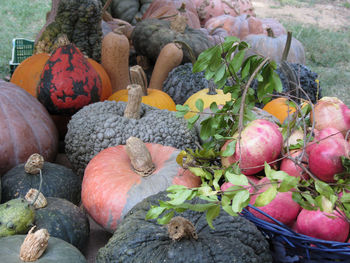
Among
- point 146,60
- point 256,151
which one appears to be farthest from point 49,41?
point 256,151

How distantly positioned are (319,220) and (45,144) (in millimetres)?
1714

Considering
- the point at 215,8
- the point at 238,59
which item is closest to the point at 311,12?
the point at 215,8

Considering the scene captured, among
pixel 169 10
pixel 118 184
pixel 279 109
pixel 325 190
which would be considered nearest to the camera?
pixel 325 190

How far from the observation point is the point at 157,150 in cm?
212

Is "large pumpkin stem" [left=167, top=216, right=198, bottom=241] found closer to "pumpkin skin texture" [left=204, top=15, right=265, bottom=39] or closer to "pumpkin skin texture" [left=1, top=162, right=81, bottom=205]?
"pumpkin skin texture" [left=1, top=162, right=81, bottom=205]

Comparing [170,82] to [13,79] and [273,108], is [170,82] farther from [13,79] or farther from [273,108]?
[13,79]

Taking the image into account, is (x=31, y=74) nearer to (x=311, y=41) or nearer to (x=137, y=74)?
(x=137, y=74)

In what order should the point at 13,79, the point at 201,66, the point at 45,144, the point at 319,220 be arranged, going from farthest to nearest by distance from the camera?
the point at 13,79
the point at 45,144
the point at 201,66
the point at 319,220

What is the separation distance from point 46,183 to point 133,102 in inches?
26.5

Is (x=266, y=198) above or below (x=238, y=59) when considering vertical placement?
below

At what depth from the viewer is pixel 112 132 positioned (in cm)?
227

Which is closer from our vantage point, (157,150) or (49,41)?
(157,150)

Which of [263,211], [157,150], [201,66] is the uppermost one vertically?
[201,66]

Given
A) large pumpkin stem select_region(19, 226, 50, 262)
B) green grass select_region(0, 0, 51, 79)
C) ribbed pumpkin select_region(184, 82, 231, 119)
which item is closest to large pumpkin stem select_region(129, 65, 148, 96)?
ribbed pumpkin select_region(184, 82, 231, 119)
